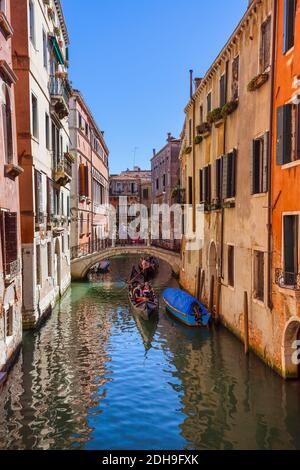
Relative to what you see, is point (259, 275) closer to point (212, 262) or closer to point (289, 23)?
point (212, 262)

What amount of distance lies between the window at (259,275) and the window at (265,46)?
4.68 metres

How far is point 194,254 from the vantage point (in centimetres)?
2011

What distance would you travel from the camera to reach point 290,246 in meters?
9.35

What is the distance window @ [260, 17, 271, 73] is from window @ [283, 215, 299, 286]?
13.8ft

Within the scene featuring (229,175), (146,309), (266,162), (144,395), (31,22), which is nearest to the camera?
(144,395)

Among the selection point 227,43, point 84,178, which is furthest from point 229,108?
point 84,178

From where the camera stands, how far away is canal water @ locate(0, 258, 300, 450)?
25.2 feet

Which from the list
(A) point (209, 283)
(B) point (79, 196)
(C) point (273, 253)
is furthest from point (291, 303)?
(B) point (79, 196)

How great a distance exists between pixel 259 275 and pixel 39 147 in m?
8.66

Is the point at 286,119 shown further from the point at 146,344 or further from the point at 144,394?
the point at 146,344

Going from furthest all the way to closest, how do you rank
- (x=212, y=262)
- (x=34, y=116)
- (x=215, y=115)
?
(x=212, y=262)
(x=34, y=116)
(x=215, y=115)

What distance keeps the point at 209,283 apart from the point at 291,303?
26.2 ft

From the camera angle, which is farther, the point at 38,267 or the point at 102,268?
the point at 102,268

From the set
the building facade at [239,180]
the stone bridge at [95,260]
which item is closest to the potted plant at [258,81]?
the building facade at [239,180]
